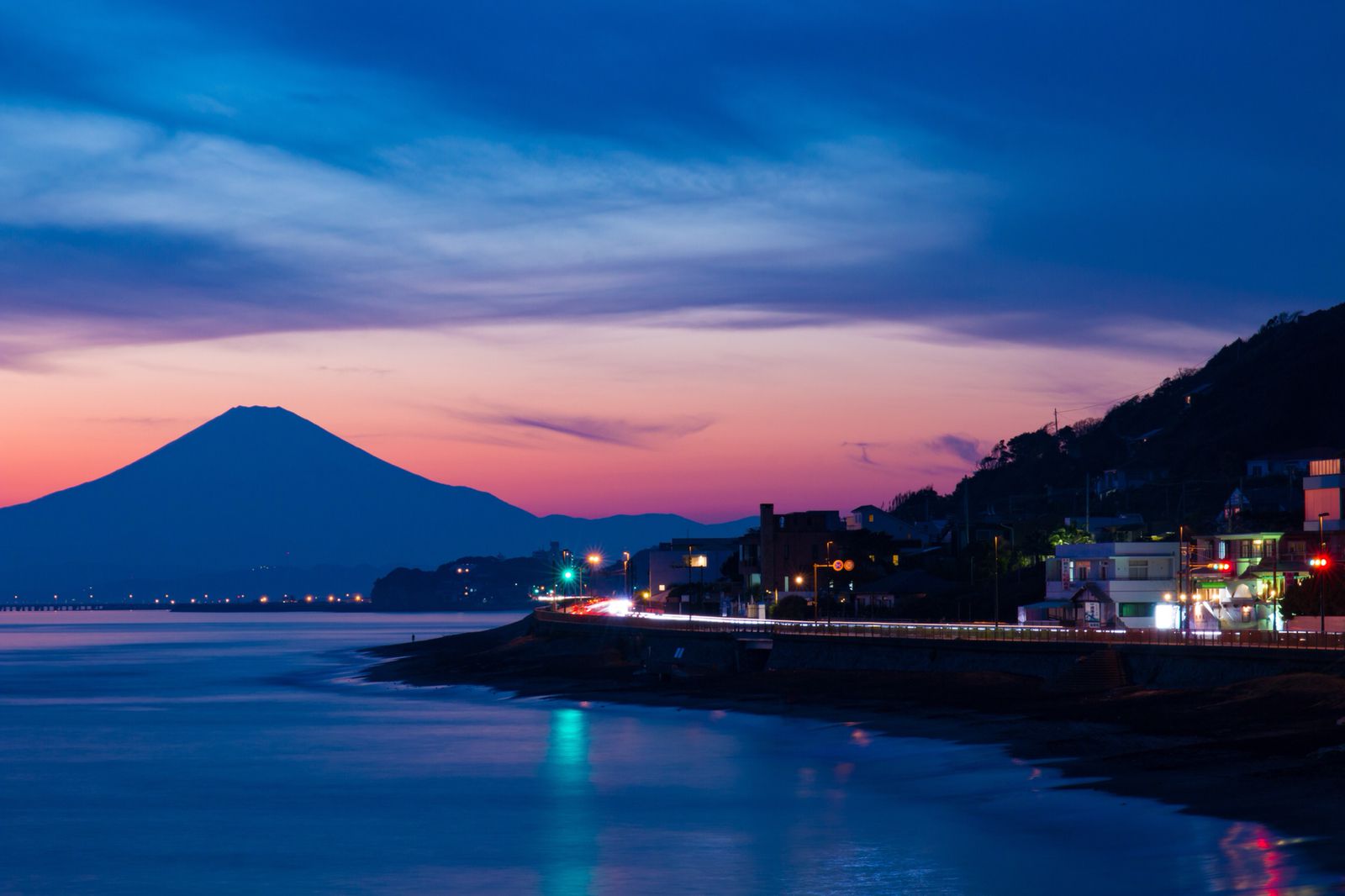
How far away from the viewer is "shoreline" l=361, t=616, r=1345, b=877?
3791 cm

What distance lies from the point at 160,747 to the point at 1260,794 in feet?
161

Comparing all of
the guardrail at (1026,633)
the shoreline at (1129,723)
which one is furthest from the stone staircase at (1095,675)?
the guardrail at (1026,633)

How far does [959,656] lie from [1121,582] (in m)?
28.7

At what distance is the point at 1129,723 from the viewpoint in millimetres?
52938

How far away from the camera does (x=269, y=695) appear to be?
100250 millimetres

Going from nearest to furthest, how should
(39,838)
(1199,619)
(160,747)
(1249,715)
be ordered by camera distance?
(39,838), (1249,715), (160,747), (1199,619)

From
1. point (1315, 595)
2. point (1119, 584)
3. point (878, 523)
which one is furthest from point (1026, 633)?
point (878, 523)

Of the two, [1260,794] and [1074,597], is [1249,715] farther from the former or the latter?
[1074,597]

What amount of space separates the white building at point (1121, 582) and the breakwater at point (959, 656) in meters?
19.8

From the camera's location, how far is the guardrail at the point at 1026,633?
5828cm

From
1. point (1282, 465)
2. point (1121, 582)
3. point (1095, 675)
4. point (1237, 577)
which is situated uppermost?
point (1282, 465)

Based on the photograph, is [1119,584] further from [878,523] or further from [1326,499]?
[878,523]

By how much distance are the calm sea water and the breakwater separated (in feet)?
33.3

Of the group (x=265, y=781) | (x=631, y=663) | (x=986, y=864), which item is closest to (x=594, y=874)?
(x=986, y=864)
